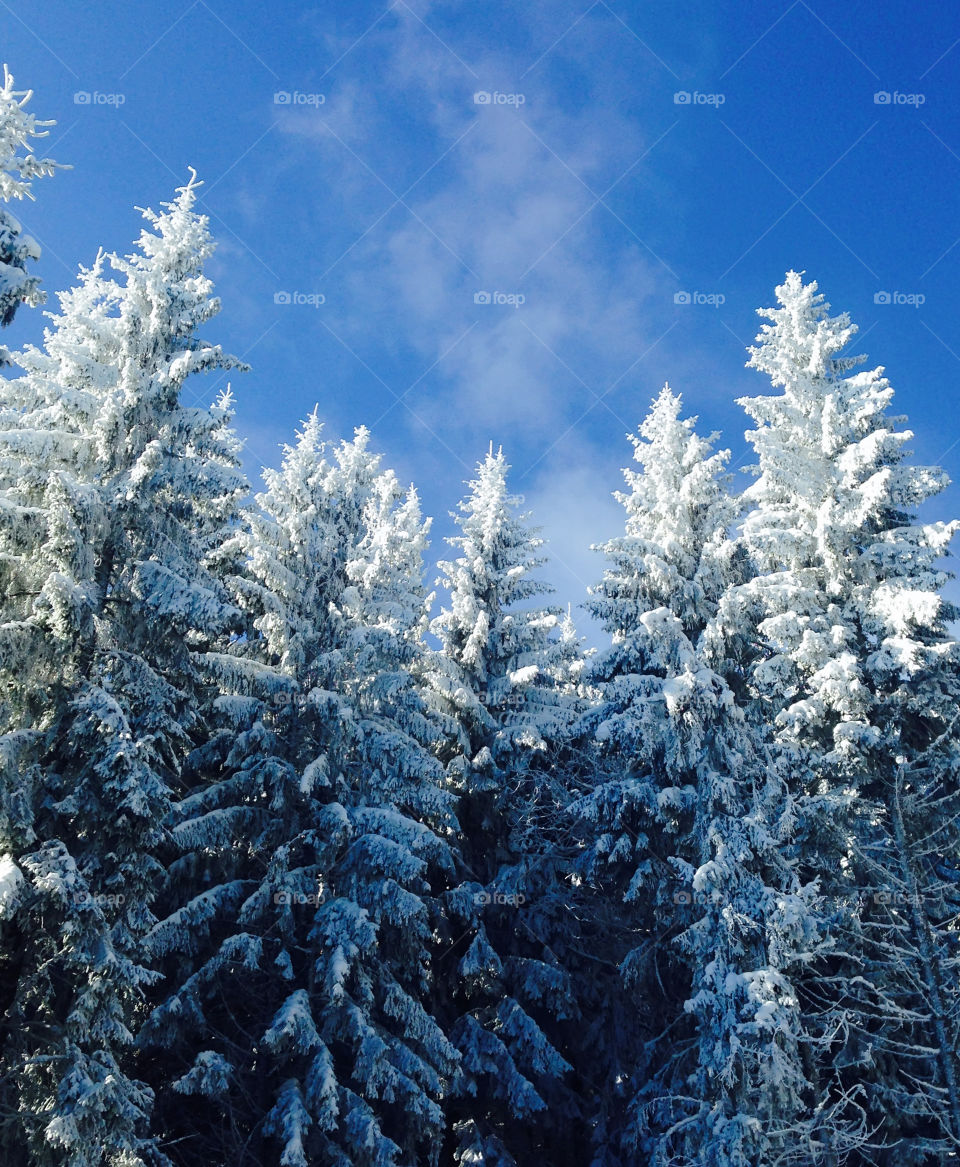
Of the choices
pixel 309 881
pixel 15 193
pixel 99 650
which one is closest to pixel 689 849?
pixel 309 881

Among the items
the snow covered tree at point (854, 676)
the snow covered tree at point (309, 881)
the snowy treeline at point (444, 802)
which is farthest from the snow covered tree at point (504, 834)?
the snow covered tree at point (854, 676)

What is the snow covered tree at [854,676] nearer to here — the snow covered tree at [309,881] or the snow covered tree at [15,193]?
the snow covered tree at [309,881]

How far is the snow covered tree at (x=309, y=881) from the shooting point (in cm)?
1184

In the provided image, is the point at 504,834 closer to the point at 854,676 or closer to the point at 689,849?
the point at 689,849

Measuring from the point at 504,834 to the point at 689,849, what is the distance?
13.4 feet

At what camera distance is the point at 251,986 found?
526 inches

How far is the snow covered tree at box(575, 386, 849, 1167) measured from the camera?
12555 millimetres

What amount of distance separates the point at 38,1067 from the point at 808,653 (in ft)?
42.7

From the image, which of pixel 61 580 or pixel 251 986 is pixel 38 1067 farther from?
pixel 61 580

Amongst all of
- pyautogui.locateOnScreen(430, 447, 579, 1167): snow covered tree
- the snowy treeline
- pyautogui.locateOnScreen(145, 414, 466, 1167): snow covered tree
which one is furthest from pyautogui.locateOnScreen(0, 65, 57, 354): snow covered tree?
pyautogui.locateOnScreen(430, 447, 579, 1167): snow covered tree

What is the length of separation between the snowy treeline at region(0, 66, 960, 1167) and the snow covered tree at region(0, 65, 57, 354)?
0.21 ft

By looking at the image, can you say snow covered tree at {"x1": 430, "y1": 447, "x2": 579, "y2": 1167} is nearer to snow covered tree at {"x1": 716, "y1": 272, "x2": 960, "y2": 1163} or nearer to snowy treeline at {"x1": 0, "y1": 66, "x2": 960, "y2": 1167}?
snowy treeline at {"x1": 0, "y1": 66, "x2": 960, "y2": 1167}

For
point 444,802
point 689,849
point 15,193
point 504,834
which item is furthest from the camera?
point 504,834

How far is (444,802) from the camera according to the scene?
587 inches
